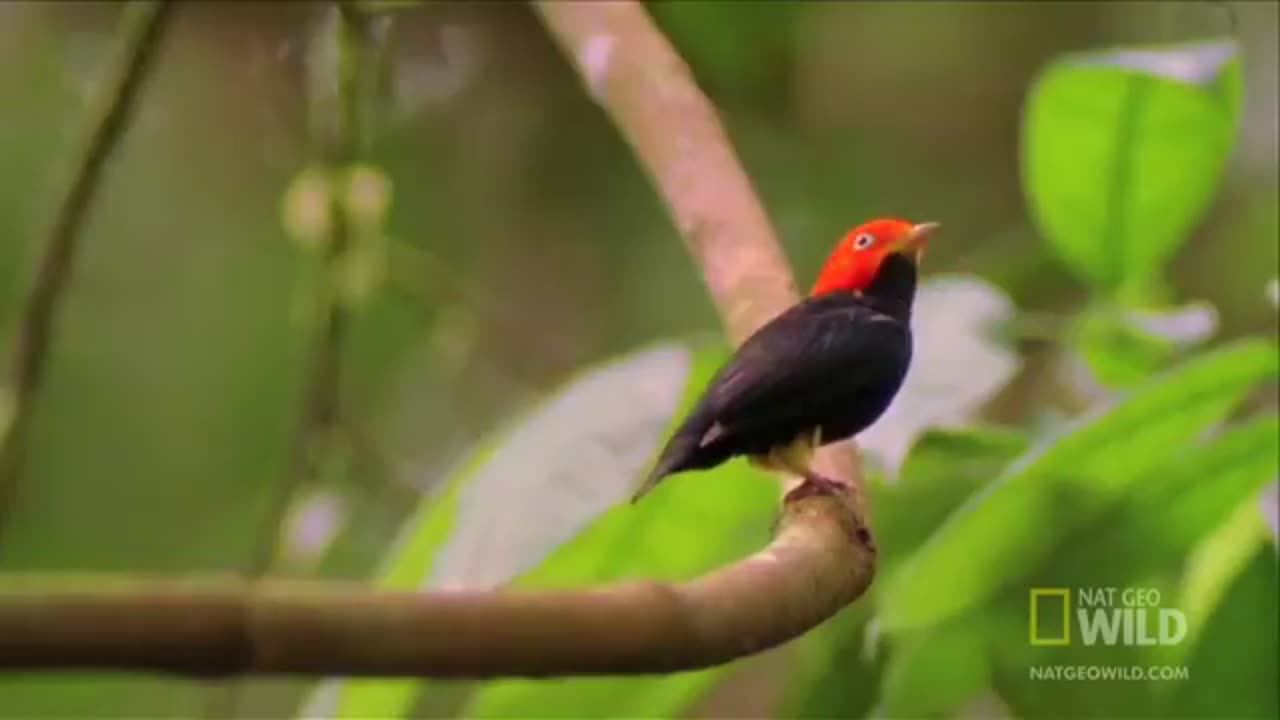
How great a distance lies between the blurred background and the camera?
624mm

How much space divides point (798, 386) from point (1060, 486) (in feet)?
0.49

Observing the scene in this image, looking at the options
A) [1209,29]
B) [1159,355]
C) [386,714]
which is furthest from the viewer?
[1209,29]

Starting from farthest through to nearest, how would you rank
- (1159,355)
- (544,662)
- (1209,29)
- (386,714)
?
(1209,29), (1159,355), (386,714), (544,662)

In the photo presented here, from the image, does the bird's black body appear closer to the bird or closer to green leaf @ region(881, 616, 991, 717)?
the bird

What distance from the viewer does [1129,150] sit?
0.55 m

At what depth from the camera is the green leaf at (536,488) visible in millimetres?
468

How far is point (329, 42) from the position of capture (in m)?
0.68

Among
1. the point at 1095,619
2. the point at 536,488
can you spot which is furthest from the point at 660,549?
the point at 1095,619

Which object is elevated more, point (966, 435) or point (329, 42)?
point (329, 42)

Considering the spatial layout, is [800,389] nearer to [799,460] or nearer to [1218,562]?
[799,460]

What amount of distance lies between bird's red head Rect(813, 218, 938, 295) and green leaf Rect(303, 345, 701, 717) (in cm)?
Answer: 7

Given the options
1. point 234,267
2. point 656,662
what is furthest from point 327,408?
point 656,662

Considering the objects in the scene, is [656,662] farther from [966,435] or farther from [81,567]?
[81,567]

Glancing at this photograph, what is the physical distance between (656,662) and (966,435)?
30 centimetres
